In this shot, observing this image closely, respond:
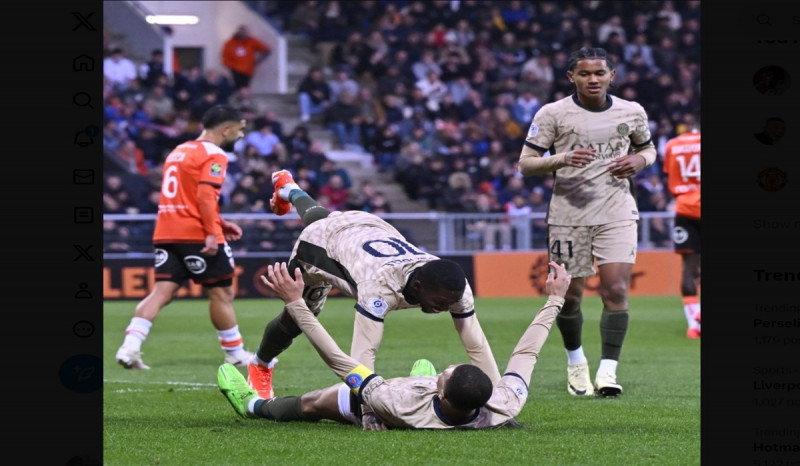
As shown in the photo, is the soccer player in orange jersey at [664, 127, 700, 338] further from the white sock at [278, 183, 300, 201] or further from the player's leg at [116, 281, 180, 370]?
the white sock at [278, 183, 300, 201]

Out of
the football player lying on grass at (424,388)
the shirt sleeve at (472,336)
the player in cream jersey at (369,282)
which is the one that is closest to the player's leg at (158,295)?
the player in cream jersey at (369,282)

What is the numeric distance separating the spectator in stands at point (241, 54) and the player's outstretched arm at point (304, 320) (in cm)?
2112

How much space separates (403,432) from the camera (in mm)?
5543

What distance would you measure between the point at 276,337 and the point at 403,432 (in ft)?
5.89

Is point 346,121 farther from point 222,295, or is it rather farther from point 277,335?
point 277,335

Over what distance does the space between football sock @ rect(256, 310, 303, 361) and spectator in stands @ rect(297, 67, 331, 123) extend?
Result: 19631 mm

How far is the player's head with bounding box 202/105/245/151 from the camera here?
33.4 ft
